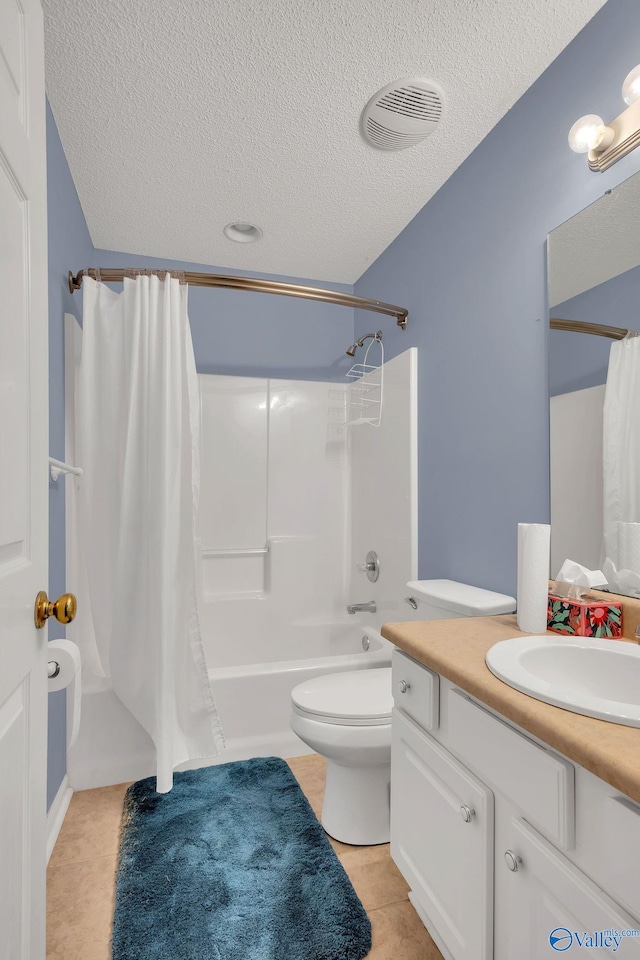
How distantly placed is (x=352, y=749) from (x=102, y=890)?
2.72 feet

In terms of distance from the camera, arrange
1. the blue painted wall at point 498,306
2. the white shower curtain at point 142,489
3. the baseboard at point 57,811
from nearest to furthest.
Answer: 1. the blue painted wall at point 498,306
2. the baseboard at point 57,811
3. the white shower curtain at point 142,489

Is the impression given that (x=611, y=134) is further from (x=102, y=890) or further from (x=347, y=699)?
(x=102, y=890)

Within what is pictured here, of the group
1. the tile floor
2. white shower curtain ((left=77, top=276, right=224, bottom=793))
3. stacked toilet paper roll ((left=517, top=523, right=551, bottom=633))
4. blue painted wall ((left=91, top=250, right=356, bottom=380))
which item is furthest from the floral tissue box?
blue painted wall ((left=91, top=250, right=356, bottom=380))

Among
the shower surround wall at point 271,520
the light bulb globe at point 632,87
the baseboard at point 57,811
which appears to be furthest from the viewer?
the shower surround wall at point 271,520

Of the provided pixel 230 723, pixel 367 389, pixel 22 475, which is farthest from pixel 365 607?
pixel 22 475

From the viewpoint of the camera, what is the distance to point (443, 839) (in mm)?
1113

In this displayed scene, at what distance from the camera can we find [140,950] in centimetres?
128

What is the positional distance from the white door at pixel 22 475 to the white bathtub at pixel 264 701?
131 centimetres

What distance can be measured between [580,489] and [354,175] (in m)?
A: 1.48

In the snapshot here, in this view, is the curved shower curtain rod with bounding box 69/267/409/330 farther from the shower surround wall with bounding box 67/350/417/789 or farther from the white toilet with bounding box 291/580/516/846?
the white toilet with bounding box 291/580/516/846

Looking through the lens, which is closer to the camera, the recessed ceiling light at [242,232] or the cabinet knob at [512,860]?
the cabinet knob at [512,860]

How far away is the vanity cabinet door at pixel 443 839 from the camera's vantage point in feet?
3.19

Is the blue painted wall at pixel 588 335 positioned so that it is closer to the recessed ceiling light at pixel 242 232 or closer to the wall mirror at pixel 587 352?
the wall mirror at pixel 587 352

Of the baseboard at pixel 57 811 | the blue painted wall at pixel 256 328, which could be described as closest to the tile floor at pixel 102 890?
the baseboard at pixel 57 811
